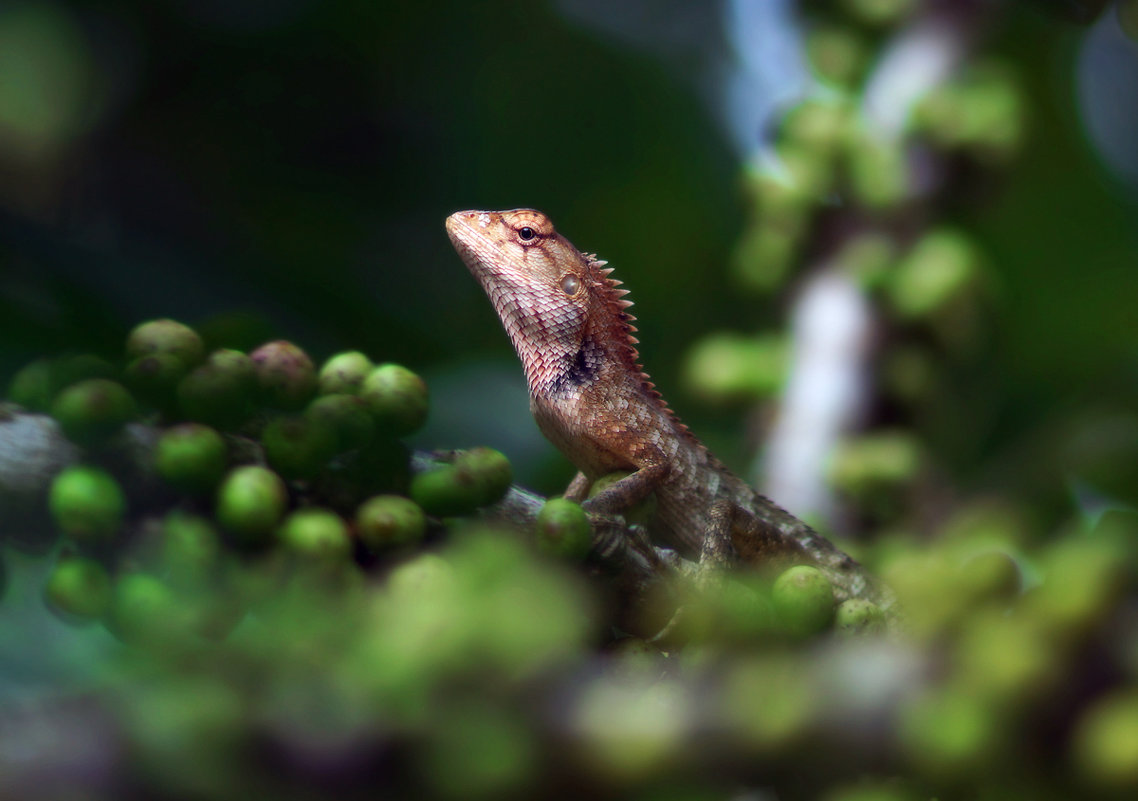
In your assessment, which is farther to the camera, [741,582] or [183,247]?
[183,247]

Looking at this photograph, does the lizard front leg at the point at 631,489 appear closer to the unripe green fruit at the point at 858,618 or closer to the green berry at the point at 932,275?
the unripe green fruit at the point at 858,618

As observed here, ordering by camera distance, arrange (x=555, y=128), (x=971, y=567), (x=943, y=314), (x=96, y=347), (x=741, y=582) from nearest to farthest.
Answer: (x=96, y=347) → (x=741, y=582) → (x=971, y=567) → (x=555, y=128) → (x=943, y=314)

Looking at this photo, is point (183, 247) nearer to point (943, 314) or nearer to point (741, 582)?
point (741, 582)

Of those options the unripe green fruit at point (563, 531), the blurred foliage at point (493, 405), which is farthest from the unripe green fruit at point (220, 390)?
the unripe green fruit at point (563, 531)

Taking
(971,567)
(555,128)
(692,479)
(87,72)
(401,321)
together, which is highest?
(555,128)

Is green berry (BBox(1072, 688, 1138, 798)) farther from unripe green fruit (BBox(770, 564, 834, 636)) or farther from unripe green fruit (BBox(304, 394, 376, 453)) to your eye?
unripe green fruit (BBox(304, 394, 376, 453))

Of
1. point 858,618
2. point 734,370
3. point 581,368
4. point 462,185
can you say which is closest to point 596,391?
point 581,368

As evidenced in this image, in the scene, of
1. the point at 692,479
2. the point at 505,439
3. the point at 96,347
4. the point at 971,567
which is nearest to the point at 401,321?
the point at 505,439
